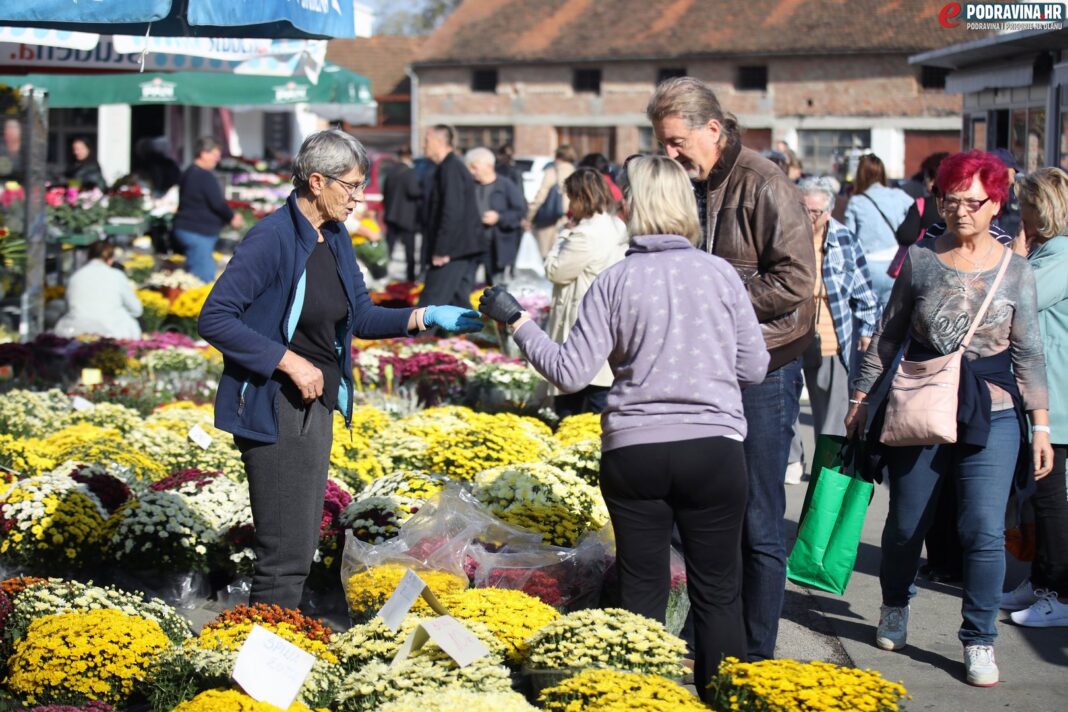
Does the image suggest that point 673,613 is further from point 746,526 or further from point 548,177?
point 548,177

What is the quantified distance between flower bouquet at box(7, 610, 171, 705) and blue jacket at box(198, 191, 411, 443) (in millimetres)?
774

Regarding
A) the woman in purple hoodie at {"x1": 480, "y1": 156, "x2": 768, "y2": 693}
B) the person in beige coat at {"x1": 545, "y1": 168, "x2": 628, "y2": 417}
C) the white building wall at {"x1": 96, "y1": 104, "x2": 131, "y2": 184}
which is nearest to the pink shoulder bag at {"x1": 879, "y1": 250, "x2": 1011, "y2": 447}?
the woman in purple hoodie at {"x1": 480, "y1": 156, "x2": 768, "y2": 693}

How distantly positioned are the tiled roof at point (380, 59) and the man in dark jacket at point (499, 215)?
43.4 meters

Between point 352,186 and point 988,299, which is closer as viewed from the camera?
point 352,186

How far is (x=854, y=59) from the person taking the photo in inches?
1592

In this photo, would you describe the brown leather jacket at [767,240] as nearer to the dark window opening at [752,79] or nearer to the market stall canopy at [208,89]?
the market stall canopy at [208,89]

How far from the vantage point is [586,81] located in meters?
45.9

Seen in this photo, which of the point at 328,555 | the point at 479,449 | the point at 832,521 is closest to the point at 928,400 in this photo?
the point at 832,521

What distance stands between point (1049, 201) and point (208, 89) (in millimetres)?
12245

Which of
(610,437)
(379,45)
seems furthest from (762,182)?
(379,45)

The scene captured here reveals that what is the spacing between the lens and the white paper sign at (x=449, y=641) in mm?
3842

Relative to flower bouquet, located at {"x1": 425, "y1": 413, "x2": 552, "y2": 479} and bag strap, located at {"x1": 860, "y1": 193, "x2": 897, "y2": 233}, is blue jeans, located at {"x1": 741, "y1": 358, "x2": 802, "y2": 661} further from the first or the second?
bag strap, located at {"x1": 860, "y1": 193, "x2": 897, "y2": 233}

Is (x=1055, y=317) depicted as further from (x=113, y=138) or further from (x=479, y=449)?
(x=113, y=138)

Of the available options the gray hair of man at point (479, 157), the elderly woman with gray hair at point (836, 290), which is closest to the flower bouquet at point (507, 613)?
the elderly woman with gray hair at point (836, 290)
